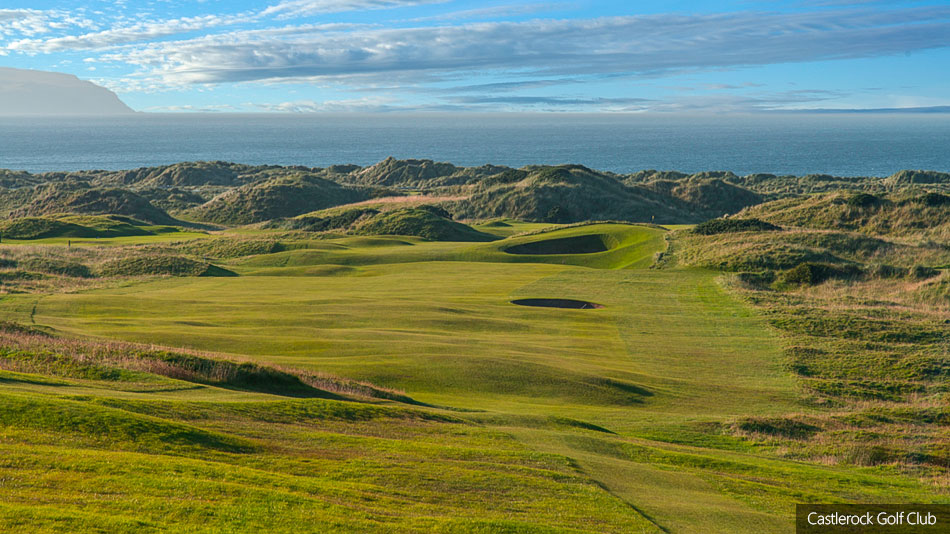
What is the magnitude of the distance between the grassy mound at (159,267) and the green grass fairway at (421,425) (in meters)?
8.06

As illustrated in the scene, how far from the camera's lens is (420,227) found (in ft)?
254

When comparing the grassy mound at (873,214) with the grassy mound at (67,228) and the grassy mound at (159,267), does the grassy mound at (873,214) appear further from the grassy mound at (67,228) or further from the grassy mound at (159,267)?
the grassy mound at (67,228)

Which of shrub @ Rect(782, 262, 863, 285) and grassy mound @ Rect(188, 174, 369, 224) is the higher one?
grassy mound @ Rect(188, 174, 369, 224)

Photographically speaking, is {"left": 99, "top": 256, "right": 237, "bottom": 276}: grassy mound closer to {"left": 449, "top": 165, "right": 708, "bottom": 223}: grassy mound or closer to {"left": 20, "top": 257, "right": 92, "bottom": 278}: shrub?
{"left": 20, "top": 257, "right": 92, "bottom": 278}: shrub

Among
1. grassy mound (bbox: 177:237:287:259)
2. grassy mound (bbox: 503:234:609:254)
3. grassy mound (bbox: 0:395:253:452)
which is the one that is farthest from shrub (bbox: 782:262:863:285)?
grassy mound (bbox: 0:395:253:452)

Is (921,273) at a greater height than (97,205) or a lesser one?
lesser

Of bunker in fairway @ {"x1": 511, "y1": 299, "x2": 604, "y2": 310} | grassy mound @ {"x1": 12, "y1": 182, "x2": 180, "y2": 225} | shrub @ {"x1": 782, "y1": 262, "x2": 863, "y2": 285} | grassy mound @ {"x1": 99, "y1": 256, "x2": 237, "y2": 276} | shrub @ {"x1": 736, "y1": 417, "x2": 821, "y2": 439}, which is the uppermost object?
grassy mound @ {"x1": 12, "y1": 182, "x2": 180, "y2": 225}

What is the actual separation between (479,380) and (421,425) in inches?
278

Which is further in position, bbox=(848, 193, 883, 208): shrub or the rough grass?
bbox=(848, 193, 883, 208): shrub

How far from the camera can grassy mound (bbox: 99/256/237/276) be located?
4973 centimetres

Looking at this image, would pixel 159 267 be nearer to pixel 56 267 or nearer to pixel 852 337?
pixel 56 267

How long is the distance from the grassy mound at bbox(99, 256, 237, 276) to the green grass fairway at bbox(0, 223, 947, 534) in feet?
26.4

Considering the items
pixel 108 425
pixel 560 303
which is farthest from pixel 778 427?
pixel 560 303

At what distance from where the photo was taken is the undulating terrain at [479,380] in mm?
11719
